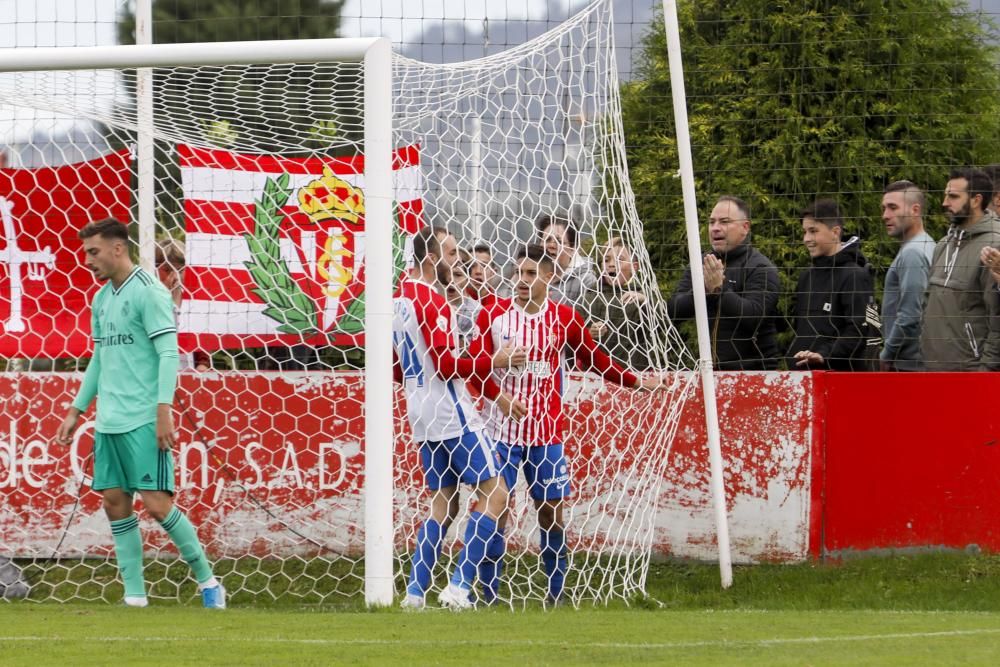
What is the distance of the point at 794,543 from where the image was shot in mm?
8398

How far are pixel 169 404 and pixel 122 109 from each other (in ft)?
7.40

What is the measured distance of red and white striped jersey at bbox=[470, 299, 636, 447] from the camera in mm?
7223

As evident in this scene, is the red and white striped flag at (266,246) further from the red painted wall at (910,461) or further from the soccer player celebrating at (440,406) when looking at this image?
the red painted wall at (910,461)

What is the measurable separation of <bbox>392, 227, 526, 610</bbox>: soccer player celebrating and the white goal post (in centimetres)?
51

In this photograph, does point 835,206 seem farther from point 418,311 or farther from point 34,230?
point 34,230

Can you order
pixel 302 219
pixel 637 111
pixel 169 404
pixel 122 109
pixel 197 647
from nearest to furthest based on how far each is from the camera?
pixel 197 647, pixel 169 404, pixel 122 109, pixel 302 219, pixel 637 111

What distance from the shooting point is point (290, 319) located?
28.5ft

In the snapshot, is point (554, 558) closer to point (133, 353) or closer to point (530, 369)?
point (530, 369)

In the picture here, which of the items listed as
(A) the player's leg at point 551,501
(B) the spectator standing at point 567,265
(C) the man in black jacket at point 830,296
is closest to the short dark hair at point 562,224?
(B) the spectator standing at point 567,265

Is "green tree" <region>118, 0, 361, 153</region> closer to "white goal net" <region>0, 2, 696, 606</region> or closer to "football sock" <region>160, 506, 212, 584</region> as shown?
"white goal net" <region>0, 2, 696, 606</region>

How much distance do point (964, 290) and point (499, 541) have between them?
126 inches

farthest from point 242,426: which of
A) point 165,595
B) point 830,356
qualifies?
point 830,356

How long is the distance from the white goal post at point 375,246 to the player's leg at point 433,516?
1.72ft

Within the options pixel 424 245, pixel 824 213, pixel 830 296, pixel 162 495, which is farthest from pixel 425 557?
pixel 824 213
